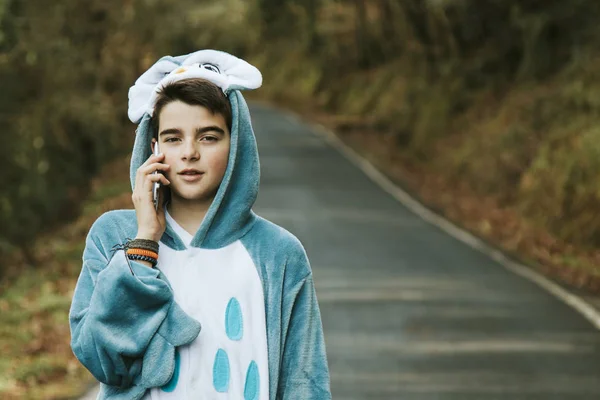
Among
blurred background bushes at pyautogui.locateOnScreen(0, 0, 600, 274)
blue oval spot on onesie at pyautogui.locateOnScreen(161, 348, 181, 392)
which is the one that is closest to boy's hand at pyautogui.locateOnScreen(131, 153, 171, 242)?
blue oval spot on onesie at pyautogui.locateOnScreen(161, 348, 181, 392)

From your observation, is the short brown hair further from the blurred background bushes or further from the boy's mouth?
the blurred background bushes

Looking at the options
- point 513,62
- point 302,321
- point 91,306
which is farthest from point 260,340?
point 513,62

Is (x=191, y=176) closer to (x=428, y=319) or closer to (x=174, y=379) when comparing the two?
(x=174, y=379)

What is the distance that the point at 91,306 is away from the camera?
3.02 meters

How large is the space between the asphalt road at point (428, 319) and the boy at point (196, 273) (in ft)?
21.7

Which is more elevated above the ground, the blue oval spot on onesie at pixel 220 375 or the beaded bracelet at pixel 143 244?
the beaded bracelet at pixel 143 244

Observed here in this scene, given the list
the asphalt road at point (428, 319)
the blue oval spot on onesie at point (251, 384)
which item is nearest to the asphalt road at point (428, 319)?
the asphalt road at point (428, 319)

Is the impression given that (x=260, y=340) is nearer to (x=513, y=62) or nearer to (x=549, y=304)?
(x=549, y=304)

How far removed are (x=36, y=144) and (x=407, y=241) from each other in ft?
20.1

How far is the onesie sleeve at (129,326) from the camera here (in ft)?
9.84

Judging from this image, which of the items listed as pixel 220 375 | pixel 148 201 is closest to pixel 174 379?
pixel 220 375

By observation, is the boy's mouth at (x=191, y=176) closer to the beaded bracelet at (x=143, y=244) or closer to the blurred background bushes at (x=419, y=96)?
the beaded bracelet at (x=143, y=244)

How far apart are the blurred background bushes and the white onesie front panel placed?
40.7ft

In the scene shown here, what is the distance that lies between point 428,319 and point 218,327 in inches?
392
